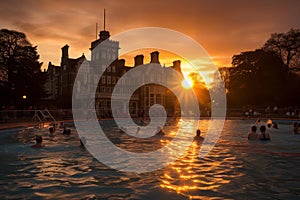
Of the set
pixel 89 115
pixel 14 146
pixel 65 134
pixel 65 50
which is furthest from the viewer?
pixel 65 50

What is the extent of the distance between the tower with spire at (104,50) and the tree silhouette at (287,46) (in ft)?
110

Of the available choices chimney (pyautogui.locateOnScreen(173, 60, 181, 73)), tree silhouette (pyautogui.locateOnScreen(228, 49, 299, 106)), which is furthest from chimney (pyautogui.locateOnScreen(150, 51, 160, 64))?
tree silhouette (pyautogui.locateOnScreen(228, 49, 299, 106))

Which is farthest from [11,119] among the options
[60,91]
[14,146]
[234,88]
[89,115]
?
[234,88]

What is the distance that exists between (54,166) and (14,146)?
6.17 metres

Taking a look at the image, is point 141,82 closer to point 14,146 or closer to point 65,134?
point 65,134

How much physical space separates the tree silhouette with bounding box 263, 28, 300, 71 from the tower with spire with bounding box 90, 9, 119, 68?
3368 centimetres

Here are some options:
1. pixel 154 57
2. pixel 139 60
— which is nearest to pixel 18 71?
pixel 139 60

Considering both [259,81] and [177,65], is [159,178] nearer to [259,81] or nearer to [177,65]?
[259,81]

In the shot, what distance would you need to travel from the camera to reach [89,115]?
1512 inches

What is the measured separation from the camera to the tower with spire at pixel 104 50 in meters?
57.7

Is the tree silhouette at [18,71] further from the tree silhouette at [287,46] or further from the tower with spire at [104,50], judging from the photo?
the tree silhouette at [287,46]

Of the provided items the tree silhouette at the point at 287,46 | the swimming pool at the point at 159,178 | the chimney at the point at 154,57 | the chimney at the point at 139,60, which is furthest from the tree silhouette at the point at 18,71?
the tree silhouette at the point at 287,46

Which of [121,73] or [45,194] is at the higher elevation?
[121,73]

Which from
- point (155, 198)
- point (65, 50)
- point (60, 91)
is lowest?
point (155, 198)
